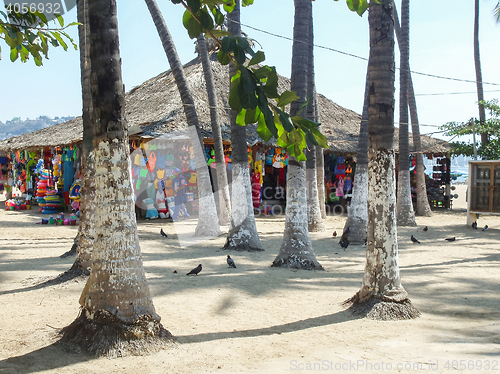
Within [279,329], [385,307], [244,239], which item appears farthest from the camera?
[244,239]

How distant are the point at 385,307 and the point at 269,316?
1.41m

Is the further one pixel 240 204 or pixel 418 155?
pixel 418 155

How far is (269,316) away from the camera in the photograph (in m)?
5.15

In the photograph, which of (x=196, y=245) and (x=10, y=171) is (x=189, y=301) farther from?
(x=10, y=171)

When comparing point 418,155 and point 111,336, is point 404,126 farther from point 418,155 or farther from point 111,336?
point 111,336

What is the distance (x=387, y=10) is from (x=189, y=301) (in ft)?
15.0

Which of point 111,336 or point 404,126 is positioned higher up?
point 404,126

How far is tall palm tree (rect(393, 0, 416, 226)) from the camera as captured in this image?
15.0 meters

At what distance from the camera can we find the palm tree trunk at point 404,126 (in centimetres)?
1498

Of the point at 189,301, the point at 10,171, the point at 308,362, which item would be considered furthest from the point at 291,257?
the point at 10,171

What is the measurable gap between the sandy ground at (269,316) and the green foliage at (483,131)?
28.6ft

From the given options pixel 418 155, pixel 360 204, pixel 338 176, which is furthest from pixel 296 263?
pixel 338 176

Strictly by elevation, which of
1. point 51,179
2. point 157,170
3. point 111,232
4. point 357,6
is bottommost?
point 111,232

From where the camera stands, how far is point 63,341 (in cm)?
387
